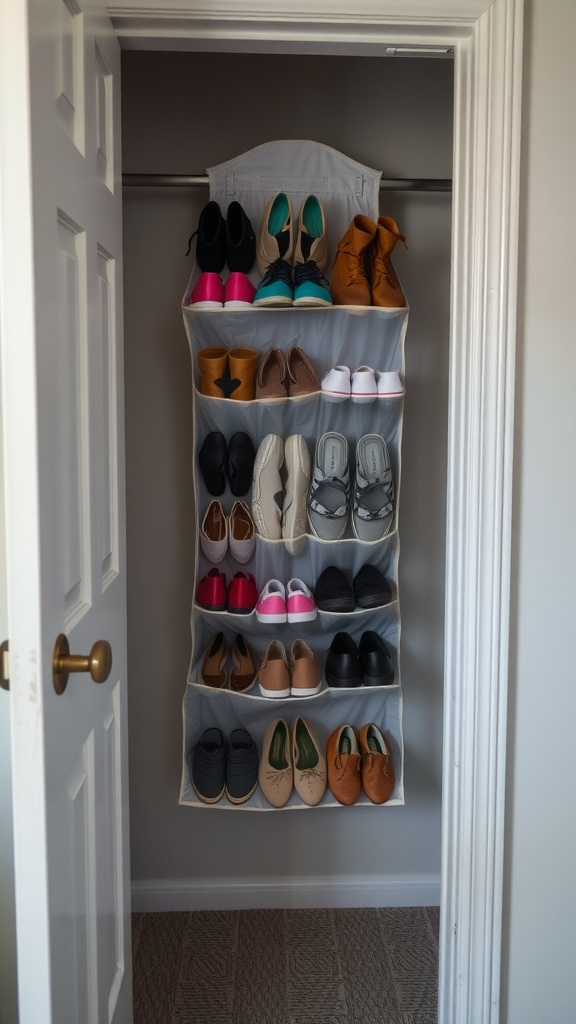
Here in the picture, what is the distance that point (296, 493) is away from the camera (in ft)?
6.44

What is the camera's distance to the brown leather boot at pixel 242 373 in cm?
191

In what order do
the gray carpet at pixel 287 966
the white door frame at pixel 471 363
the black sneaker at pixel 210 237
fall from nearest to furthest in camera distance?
the white door frame at pixel 471 363, the gray carpet at pixel 287 966, the black sneaker at pixel 210 237

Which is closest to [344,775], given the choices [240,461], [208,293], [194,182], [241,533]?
[241,533]

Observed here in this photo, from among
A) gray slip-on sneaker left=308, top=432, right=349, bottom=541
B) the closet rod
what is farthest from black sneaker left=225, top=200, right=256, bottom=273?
gray slip-on sneaker left=308, top=432, right=349, bottom=541

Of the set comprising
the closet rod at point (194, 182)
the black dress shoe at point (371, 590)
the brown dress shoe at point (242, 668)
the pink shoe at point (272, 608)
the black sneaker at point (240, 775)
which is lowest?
the black sneaker at point (240, 775)

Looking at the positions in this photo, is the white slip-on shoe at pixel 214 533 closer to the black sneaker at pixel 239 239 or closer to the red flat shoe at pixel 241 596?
the red flat shoe at pixel 241 596

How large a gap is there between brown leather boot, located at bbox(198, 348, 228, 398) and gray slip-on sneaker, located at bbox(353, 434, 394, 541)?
15.0 inches

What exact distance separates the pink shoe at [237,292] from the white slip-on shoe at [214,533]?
1.64 ft

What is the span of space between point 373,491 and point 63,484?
3.56 ft

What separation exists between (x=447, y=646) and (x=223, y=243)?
1.13 meters

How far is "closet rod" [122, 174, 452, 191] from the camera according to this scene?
1.96 meters

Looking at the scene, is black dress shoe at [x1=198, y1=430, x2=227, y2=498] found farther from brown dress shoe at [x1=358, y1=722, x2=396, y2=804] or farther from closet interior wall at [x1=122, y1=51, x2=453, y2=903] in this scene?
brown dress shoe at [x1=358, y1=722, x2=396, y2=804]

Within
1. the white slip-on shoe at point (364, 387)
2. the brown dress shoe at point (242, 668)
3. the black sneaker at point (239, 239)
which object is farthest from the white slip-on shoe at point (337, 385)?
the brown dress shoe at point (242, 668)

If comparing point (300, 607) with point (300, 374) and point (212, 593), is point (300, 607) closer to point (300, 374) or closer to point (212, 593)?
point (212, 593)
